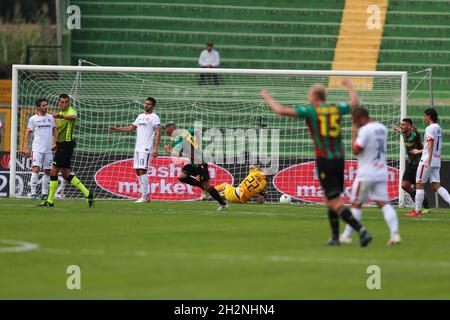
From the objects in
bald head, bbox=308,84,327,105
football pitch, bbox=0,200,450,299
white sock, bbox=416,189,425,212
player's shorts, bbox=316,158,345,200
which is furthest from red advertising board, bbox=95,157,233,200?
bald head, bbox=308,84,327,105

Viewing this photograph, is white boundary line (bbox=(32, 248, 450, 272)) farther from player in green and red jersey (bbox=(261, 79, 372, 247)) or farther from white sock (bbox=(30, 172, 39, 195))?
white sock (bbox=(30, 172, 39, 195))

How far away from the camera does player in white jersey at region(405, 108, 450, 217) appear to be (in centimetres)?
2244

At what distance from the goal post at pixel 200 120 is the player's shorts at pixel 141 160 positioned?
2094mm

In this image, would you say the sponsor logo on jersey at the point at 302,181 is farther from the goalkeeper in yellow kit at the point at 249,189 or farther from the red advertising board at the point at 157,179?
the red advertising board at the point at 157,179

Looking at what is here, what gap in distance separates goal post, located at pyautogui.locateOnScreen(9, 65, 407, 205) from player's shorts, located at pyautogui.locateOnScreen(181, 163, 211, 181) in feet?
13.0

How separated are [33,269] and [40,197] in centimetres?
1521

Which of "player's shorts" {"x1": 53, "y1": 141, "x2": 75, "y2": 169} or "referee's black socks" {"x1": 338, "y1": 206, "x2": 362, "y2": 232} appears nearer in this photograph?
"referee's black socks" {"x1": 338, "y1": 206, "x2": 362, "y2": 232}

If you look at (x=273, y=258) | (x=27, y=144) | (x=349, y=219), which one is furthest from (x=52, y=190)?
(x=273, y=258)

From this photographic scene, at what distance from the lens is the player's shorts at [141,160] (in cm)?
2581

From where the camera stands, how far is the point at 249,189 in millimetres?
26484

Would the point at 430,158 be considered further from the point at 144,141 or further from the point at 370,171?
the point at 370,171

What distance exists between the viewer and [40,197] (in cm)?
2659
